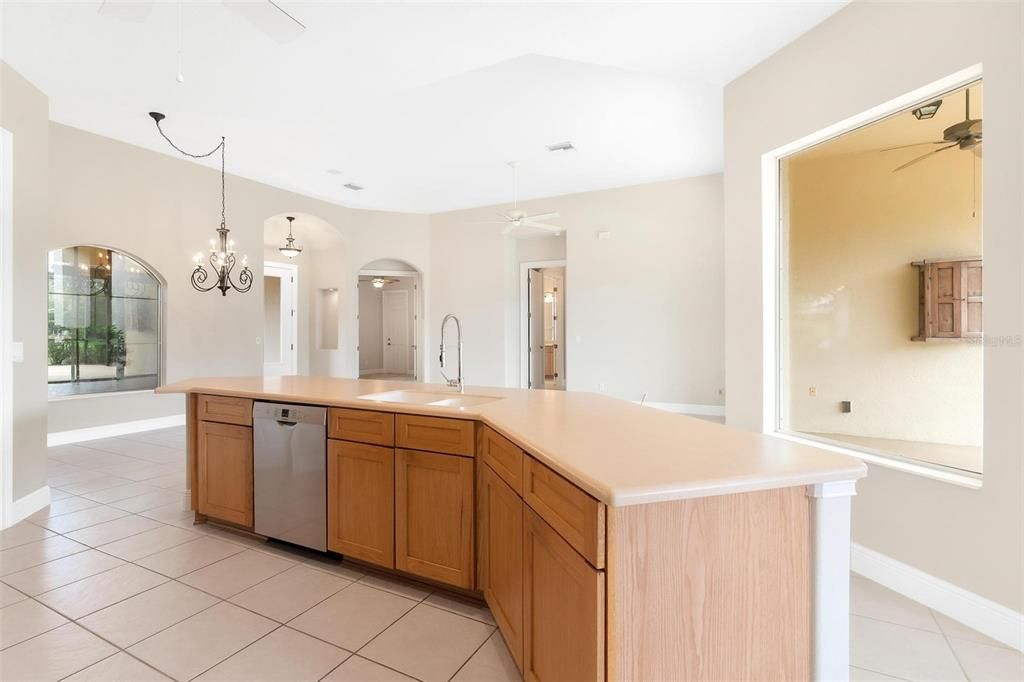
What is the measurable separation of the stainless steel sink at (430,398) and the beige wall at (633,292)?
474cm

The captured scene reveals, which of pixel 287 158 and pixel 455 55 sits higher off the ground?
pixel 287 158

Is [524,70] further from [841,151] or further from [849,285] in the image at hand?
[849,285]

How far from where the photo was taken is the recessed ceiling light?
5387 mm

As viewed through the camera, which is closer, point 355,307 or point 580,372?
point 580,372

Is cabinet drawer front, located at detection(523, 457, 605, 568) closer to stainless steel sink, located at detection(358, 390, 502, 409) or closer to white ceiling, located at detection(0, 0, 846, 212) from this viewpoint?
stainless steel sink, located at detection(358, 390, 502, 409)

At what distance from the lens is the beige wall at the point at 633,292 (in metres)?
6.60

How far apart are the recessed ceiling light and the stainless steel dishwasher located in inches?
166

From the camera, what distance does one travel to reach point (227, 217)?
21.0ft

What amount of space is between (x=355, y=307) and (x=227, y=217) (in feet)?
8.10

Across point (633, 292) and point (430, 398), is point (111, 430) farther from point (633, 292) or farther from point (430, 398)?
point (633, 292)

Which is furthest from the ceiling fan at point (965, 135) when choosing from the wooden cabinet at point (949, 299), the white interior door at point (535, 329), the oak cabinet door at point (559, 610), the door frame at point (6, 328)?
the white interior door at point (535, 329)

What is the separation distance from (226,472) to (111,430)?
390 centimetres

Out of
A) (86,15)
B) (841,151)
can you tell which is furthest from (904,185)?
(86,15)

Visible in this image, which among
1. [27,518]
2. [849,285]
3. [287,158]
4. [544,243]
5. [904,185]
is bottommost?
[27,518]
